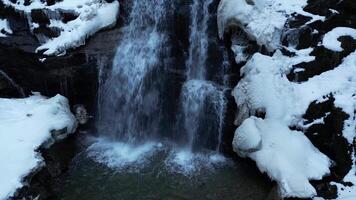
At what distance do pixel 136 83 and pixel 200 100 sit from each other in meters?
2.33

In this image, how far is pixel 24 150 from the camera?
10.9m

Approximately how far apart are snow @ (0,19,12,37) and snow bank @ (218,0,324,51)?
7.69 m

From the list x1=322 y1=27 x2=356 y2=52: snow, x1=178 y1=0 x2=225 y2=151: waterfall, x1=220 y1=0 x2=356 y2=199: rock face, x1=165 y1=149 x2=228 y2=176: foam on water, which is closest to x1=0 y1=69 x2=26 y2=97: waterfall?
x1=178 y1=0 x2=225 y2=151: waterfall

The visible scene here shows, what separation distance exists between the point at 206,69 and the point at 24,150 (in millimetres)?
5940

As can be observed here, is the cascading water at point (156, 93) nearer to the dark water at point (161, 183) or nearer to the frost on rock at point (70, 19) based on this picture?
the dark water at point (161, 183)

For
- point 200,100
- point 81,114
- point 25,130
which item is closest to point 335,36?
point 200,100

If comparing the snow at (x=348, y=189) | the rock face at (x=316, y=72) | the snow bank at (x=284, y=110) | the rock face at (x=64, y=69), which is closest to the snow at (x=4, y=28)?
the rock face at (x=64, y=69)

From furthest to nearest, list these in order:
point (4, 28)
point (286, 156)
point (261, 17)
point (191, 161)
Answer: point (4, 28) < point (261, 17) < point (191, 161) < point (286, 156)

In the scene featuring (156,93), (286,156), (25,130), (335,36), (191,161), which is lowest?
(191,161)

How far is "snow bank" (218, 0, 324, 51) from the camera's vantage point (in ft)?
40.3

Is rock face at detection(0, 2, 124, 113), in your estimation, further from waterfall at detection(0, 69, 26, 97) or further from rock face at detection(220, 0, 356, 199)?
rock face at detection(220, 0, 356, 199)

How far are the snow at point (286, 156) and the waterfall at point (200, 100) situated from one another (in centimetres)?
151

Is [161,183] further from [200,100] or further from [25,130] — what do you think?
[25,130]

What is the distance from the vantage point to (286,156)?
10.3m
